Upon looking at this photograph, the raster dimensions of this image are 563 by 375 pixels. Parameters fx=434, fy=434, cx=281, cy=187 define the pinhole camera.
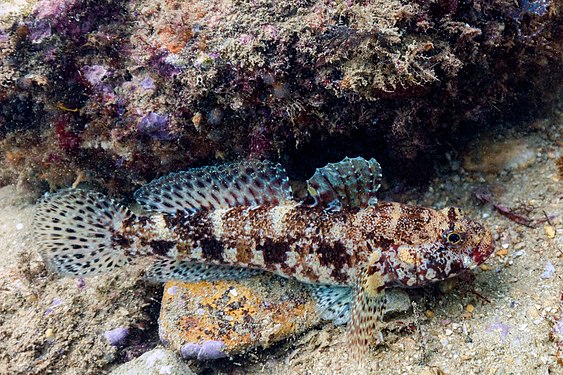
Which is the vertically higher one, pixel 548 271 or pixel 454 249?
pixel 454 249

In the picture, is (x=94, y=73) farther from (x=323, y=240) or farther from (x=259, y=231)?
(x=323, y=240)

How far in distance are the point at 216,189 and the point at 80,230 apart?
1.44 metres

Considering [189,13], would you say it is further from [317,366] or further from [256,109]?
[317,366]

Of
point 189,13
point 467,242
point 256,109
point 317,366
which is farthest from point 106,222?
point 467,242

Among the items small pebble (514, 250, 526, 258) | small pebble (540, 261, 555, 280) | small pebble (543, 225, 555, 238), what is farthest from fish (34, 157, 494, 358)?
small pebble (543, 225, 555, 238)

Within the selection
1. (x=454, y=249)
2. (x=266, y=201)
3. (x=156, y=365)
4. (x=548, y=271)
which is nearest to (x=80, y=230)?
(x=156, y=365)

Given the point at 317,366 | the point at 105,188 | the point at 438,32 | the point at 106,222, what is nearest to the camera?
the point at 438,32

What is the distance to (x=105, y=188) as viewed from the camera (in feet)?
17.0

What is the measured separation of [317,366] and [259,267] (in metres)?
1.11

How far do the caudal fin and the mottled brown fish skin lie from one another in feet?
0.78

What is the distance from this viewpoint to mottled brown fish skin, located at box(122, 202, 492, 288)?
3.98 m

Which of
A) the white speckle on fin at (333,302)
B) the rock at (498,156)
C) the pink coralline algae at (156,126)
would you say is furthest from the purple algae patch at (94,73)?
the rock at (498,156)

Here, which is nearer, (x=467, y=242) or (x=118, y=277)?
(x=467, y=242)

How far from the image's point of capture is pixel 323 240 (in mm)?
4230
